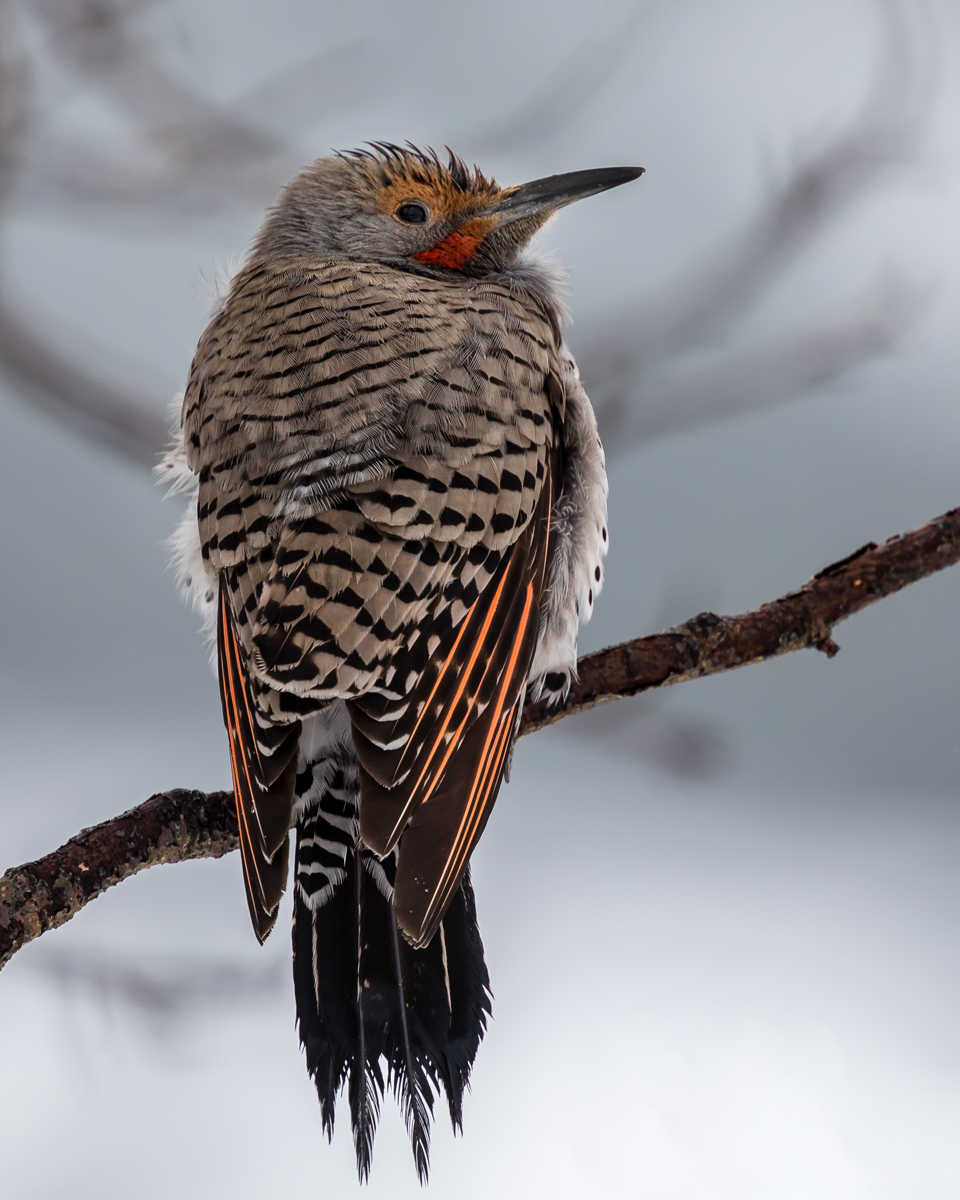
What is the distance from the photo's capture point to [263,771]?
1.87m

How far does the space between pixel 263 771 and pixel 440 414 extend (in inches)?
26.8

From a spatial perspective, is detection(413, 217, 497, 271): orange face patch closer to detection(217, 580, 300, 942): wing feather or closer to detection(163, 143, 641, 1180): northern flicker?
detection(163, 143, 641, 1180): northern flicker

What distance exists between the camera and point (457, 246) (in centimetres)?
285

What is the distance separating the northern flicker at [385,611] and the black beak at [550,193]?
499 millimetres

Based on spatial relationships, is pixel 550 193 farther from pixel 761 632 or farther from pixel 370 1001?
pixel 370 1001

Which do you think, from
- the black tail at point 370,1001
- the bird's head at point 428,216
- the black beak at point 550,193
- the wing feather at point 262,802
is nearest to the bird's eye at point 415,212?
the bird's head at point 428,216

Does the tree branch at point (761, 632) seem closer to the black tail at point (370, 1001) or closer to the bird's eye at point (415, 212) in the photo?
the black tail at point (370, 1001)

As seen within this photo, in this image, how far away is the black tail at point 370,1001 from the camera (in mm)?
1854

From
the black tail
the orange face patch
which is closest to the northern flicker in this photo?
the black tail

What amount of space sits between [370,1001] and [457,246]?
5.81ft

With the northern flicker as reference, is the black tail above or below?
below

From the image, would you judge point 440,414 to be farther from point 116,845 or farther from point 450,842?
point 116,845

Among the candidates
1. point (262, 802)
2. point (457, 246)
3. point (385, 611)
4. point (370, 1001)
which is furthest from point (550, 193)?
point (370, 1001)

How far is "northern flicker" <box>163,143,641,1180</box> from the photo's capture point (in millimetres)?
1840
